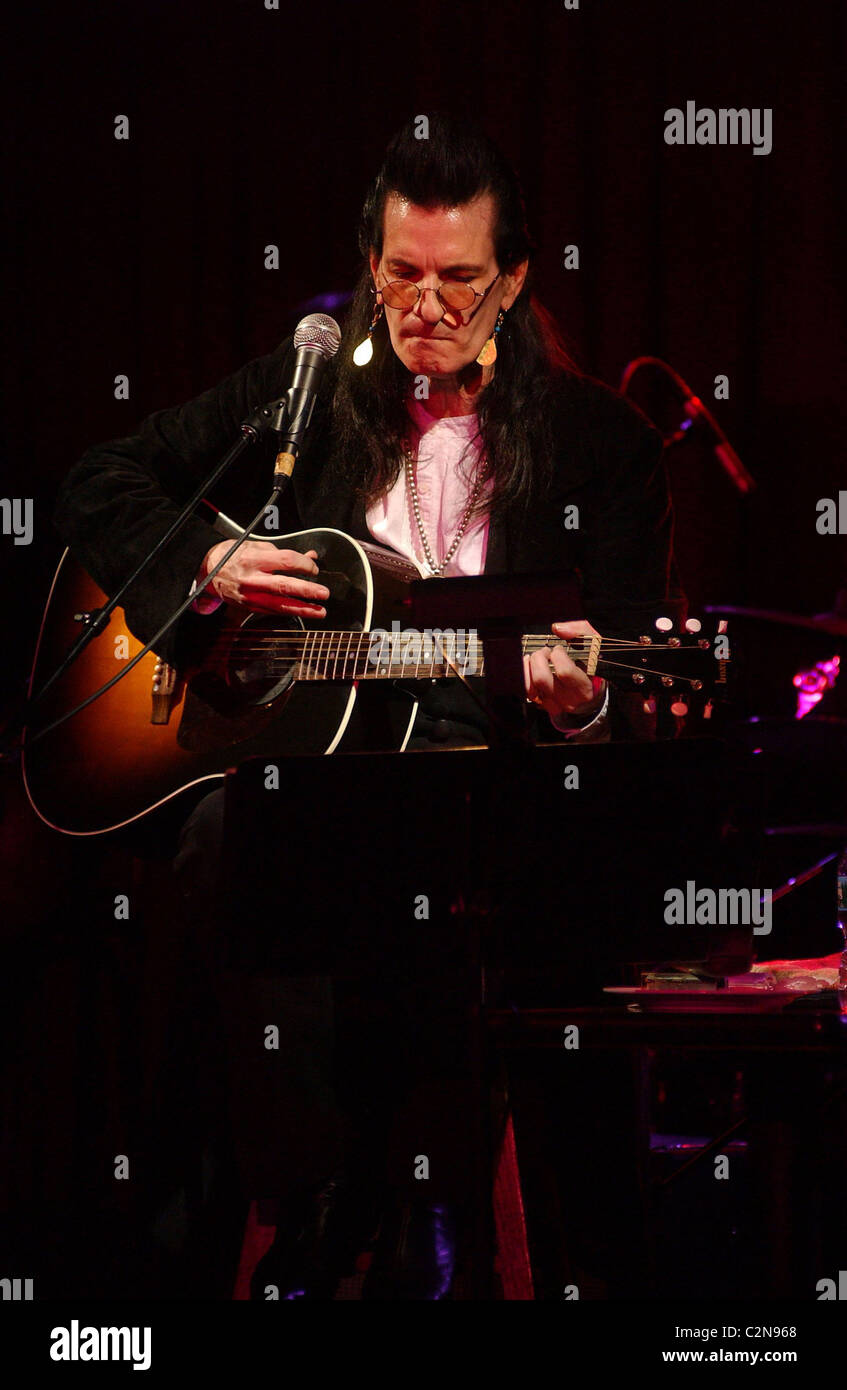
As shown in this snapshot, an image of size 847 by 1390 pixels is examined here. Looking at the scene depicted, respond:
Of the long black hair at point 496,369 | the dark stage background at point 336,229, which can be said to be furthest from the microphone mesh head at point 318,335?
the dark stage background at point 336,229

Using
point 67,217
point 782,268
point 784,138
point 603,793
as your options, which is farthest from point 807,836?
point 67,217

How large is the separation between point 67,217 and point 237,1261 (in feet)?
8.47

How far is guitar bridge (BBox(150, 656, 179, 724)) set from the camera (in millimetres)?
2154

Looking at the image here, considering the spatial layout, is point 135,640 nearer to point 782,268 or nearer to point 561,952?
point 561,952

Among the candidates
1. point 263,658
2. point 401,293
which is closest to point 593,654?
point 263,658

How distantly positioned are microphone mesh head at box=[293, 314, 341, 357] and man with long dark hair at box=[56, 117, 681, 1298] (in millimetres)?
337

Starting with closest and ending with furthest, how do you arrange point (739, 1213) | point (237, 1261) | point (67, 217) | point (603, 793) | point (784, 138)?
point (603, 793) < point (739, 1213) < point (237, 1261) < point (784, 138) < point (67, 217)

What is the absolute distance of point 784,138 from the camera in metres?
2.89

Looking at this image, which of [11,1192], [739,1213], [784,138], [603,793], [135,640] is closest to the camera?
[603,793]

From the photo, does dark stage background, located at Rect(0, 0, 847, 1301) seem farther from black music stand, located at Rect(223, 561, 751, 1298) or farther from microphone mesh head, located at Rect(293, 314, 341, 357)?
black music stand, located at Rect(223, 561, 751, 1298)

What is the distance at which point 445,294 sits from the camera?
7.11ft

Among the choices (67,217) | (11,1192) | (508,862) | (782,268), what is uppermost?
(67,217)

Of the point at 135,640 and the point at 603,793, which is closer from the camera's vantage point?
the point at 603,793

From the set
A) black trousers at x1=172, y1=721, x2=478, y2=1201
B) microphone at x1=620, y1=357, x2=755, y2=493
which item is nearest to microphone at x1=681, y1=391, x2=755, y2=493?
microphone at x1=620, y1=357, x2=755, y2=493
